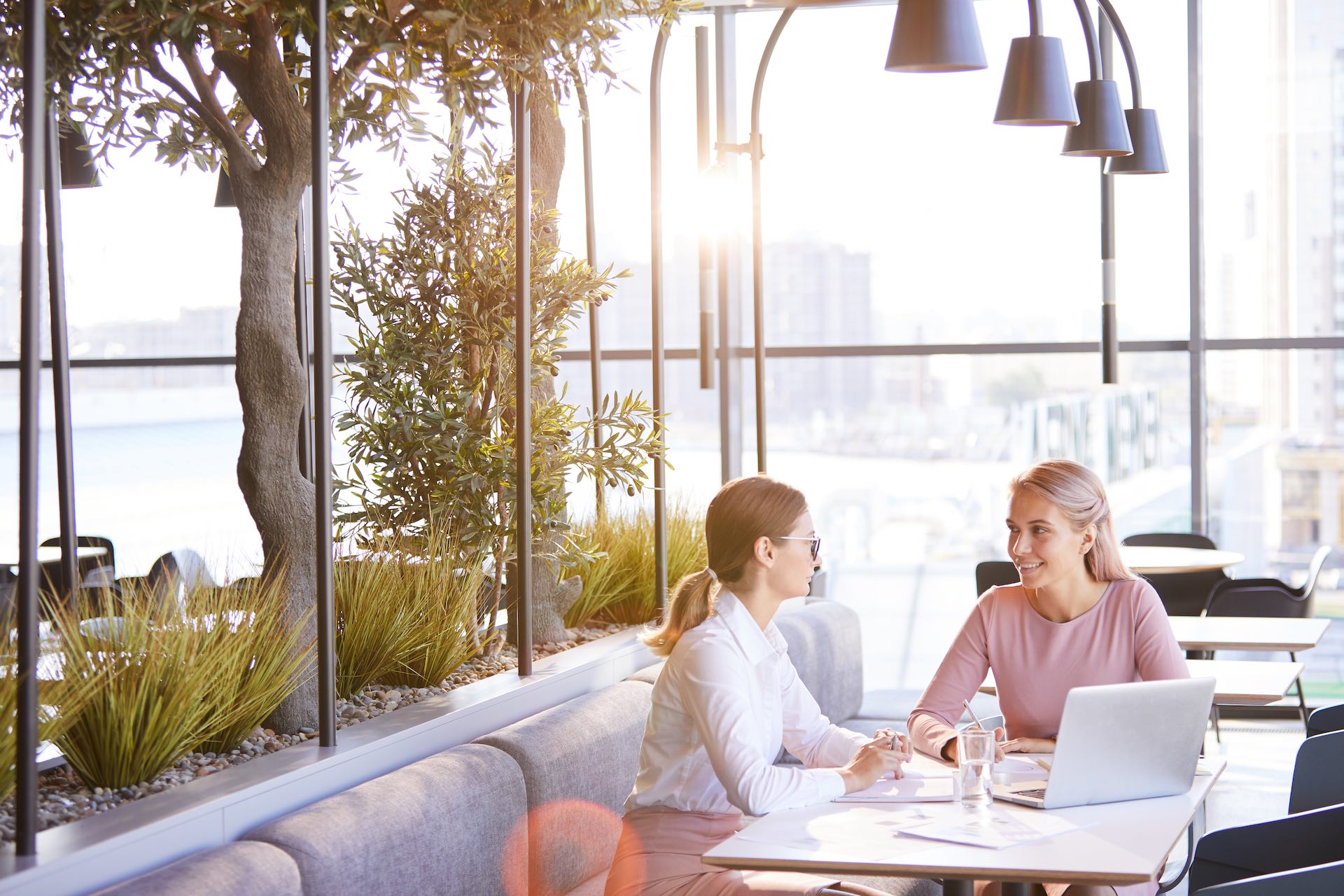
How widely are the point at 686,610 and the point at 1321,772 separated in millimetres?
1803

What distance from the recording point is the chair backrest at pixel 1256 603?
643 centimetres

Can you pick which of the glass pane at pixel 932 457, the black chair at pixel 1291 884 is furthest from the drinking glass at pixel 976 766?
the glass pane at pixel 932 457

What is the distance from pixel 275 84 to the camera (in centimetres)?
333

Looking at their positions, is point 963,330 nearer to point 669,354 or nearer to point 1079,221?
point 1079,221

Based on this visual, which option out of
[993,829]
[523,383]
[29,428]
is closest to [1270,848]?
[993,829]

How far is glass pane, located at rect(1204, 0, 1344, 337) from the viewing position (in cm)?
771

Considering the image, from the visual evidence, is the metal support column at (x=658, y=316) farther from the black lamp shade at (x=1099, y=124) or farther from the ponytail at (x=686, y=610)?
the ponytail at (x=686, y=610)

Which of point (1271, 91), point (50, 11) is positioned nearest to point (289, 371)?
point (50, 11)

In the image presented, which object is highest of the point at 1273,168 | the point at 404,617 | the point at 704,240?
the point at 1273,168

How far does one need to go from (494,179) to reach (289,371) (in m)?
1.56

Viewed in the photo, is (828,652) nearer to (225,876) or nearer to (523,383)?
(523,383)

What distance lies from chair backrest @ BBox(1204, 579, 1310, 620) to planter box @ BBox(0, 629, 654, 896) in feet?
12.2

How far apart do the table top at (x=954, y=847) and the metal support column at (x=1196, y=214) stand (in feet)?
18.6

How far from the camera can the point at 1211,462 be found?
8.02 m
